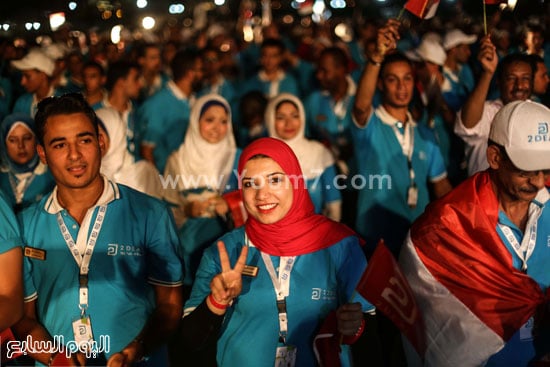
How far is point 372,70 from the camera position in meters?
5.62

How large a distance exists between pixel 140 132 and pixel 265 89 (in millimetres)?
3030

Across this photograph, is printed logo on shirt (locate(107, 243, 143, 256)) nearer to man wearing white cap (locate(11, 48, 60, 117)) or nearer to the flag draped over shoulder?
the flag draped over shoulder

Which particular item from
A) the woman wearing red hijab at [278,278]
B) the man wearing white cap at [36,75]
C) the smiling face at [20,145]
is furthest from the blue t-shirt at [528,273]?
the man wearing white cap at [36,75]

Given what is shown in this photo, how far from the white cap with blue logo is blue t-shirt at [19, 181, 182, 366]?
188 cm

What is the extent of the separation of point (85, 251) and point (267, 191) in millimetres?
1021

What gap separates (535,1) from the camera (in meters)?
12.0

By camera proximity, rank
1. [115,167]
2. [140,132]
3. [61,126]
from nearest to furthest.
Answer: [61,126], [115,167], [140,132]

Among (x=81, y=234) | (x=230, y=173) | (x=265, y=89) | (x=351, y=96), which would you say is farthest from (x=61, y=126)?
(x=265, y=89)

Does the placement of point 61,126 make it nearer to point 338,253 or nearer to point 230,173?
point 338,253

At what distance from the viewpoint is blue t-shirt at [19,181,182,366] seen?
3.69 metres

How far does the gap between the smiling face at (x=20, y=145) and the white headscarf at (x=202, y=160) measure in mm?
1314

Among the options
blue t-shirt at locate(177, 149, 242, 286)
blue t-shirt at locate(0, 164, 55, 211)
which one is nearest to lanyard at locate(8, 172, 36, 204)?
blue t-shirt at locate(0, 164, 55, 211)

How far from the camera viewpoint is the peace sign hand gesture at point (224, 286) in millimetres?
3336

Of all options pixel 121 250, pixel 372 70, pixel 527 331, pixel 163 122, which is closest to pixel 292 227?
pixel 121 250
